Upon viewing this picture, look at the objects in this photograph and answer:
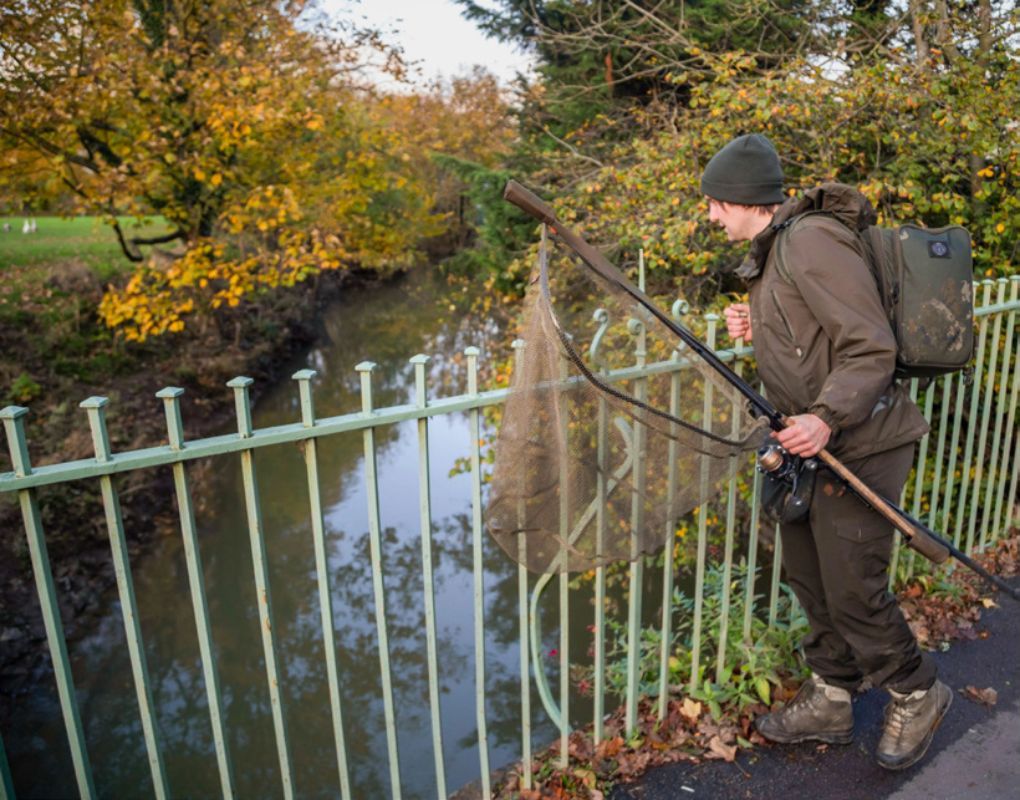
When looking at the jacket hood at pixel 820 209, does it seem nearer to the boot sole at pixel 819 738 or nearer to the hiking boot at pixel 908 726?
the hiking boot at pixel 908 726

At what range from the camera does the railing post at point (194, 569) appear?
184 cm

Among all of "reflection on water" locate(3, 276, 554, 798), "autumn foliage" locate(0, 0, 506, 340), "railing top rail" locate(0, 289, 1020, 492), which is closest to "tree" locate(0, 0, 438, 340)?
"autumn foliage" locate(0, 0, 506, 340)

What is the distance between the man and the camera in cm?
208

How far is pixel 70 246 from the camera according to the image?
18.9m

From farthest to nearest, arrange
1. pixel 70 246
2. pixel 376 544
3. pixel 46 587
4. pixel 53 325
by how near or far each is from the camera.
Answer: pixel 70 246, pixel 53 325, pixel 376 544, pixel 46 587

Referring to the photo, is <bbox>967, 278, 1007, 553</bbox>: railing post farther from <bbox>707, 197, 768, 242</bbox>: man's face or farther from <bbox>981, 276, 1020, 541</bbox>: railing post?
<bbox>707, 197, 768, 242</bbox>: man's face

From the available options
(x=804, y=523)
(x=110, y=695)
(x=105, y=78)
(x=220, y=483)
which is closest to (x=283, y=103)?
(x=105, y=78)

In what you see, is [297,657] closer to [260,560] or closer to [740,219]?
[260,560]

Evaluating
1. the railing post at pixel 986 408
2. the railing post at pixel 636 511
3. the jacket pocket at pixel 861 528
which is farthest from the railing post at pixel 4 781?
the railing post at pixel 986 408

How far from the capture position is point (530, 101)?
1141cm

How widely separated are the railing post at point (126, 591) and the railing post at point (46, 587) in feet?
0.45

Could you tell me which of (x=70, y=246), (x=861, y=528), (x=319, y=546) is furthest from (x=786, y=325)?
(x=70, y=246)

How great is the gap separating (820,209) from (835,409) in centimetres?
59

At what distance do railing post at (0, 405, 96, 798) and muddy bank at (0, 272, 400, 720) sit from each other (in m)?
4.02
